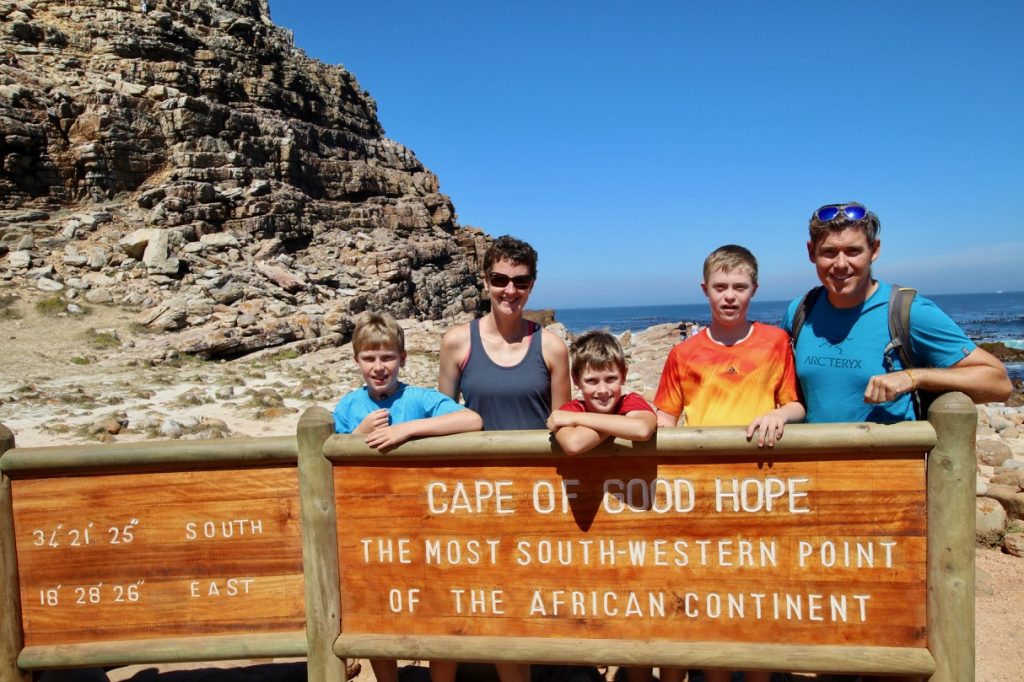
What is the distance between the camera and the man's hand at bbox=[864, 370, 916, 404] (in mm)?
2482

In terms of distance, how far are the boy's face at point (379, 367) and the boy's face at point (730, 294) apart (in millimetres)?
1540

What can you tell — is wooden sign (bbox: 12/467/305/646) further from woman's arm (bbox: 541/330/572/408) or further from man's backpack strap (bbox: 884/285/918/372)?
man's backpack strap (bbox: 884/285/918/372)

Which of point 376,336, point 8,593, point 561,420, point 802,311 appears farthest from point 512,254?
point 8,593

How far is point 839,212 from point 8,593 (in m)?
4.11

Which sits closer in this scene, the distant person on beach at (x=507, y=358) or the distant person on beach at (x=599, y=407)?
the distant person on beach at (x=599, y=407)

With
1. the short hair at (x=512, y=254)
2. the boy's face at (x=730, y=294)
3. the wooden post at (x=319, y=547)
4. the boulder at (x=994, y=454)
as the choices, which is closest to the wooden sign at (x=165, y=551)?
the wooden post at (x=319, y=547)

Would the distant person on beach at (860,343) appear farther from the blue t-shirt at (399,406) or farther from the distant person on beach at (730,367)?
the blue t-shirt at (399,406)

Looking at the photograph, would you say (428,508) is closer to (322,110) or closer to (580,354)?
(580,354)

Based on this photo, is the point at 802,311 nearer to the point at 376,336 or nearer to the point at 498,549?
the point at 498,549

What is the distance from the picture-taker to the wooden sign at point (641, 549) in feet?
7.78

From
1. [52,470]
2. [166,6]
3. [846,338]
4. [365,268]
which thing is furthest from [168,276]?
[846,338]

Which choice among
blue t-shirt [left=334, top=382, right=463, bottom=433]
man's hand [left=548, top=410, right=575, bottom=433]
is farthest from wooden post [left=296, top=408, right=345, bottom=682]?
man's hand [left=548, top=410, right=575, bottom=433]

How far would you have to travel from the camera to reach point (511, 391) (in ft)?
10.3

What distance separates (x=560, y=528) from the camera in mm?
2527
